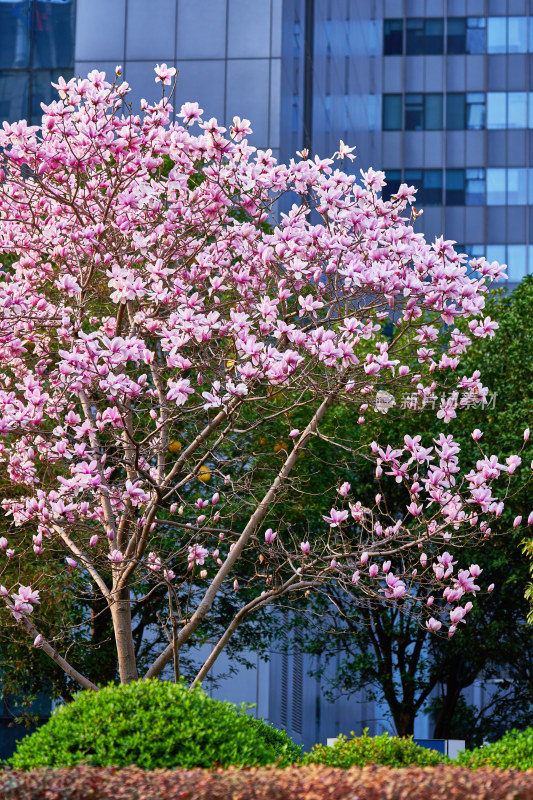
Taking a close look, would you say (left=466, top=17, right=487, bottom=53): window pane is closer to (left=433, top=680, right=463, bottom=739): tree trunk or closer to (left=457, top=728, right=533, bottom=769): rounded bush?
(left=433, top=680, right=463, bottom=739): tree trunk

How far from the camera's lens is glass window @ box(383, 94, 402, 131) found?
159 feet

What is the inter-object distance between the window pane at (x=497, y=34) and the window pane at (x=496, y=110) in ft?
6.90

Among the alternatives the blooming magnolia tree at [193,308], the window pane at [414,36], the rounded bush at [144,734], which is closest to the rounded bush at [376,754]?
the rounded bush at [144,734]

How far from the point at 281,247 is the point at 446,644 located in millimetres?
14339

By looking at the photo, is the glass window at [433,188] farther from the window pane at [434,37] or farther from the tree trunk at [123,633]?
the tree trunk at [123,633]

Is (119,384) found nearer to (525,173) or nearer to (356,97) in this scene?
(356,97)

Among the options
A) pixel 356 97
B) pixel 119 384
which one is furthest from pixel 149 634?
pixel 356 97

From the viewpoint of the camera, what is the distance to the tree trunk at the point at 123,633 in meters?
10.6

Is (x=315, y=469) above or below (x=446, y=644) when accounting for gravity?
above

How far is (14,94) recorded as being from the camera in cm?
2745

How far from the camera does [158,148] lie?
34.8 ft

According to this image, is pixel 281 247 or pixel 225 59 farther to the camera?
pixel 225 59

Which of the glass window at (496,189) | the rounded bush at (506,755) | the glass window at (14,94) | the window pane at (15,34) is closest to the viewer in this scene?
the rounded bush at (506,755)

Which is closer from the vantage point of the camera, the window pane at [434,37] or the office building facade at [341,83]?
the office building facade at [341,83]
